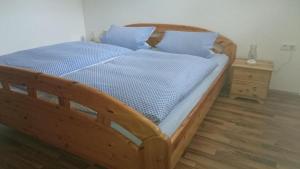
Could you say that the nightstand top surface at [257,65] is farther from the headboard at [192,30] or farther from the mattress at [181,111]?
the mattress at [181,111]

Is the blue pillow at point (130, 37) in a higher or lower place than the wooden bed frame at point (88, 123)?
higher

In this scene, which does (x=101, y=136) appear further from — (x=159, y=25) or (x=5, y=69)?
(x=159, y=25)

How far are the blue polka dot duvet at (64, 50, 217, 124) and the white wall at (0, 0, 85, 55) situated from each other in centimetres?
170

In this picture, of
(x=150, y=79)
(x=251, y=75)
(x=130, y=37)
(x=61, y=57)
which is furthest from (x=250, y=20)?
(x=61, y=57)

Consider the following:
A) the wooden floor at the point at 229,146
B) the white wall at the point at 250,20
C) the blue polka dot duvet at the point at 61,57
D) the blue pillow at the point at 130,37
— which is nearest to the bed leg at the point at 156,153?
the wooden floor at the point at 229,146

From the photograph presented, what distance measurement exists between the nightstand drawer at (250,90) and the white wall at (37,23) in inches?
110

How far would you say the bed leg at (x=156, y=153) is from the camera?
124 cm

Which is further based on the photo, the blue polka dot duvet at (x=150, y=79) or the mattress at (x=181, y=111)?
the blue polka dot duvet at (x=150, y=79)

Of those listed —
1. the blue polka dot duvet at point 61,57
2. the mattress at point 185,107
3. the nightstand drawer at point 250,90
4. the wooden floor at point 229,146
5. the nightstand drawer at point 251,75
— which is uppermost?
the blue polka dot duvet at point 61,57

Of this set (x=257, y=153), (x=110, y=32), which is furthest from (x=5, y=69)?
(x=257, y=153)

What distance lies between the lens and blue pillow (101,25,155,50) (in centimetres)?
320

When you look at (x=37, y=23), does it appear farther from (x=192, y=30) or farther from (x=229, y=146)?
(x=229, y=146)

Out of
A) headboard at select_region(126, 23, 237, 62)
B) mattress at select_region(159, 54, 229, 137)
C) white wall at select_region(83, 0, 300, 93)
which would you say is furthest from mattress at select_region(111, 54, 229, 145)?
white wall at select_region(83, 0, 300, 93)

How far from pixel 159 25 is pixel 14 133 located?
2296 mm
